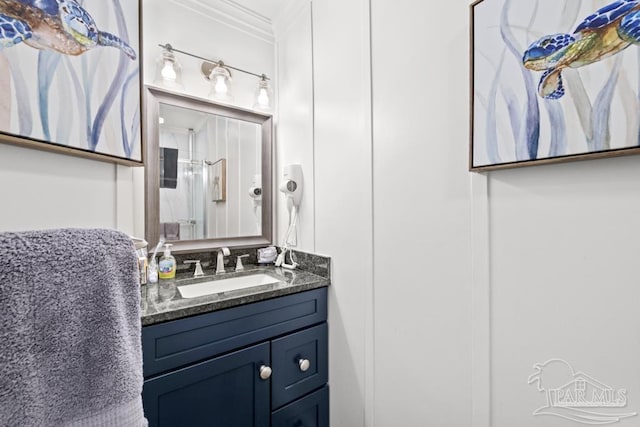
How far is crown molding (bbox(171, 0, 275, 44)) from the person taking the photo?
1613 millimetres

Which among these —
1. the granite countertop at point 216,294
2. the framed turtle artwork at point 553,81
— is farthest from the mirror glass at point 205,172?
the framed turtle artwork at point 553,81

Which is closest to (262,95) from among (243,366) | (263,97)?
(263,97)

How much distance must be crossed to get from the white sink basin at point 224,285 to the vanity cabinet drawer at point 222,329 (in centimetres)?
19

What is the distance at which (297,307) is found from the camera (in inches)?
51.9

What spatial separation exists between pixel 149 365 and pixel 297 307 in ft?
2.02

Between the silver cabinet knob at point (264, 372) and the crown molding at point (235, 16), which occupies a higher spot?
the crown molding at point (235, 16)

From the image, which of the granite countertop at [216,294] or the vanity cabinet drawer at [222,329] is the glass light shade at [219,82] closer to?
the granite countertop at [216,294]

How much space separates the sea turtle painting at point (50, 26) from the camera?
770 millimetres

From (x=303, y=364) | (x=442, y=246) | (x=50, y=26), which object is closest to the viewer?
(x=50, y=26)

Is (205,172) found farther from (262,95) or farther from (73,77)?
(73,77)

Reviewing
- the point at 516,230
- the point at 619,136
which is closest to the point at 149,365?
the point at 516,230

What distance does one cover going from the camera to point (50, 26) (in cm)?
85

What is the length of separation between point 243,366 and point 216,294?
0.32 meters

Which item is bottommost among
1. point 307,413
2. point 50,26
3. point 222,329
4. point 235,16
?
point 307,413
